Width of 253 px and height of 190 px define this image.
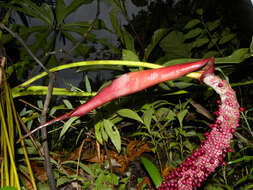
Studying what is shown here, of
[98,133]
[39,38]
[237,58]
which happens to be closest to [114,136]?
[98,133]

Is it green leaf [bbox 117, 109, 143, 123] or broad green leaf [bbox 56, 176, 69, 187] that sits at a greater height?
green leaf [bbox 117, 109, 143, 123]

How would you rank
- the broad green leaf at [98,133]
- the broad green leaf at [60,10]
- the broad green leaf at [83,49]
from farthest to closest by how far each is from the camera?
the broad green leaf at [83,49] → the broad green leaf at [60,10] → the broad green leaf at [98,133]

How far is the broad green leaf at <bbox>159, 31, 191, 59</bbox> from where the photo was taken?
682 millimetres

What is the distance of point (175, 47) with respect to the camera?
0.69 meters

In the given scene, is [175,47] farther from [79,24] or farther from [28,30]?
[28,30]

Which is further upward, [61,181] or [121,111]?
[121,111]

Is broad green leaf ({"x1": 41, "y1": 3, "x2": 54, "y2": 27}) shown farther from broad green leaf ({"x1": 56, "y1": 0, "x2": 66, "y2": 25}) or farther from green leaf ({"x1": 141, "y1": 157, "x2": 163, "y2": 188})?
green leaf ({"x1": 141, "y1": 157, "x2": 163, "y2": 188})

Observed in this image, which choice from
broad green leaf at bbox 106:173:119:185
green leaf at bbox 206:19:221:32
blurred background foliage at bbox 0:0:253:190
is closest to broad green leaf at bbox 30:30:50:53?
blurred background foliage at bbox 0:0:253:190

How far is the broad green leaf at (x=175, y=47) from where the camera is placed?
0.68m

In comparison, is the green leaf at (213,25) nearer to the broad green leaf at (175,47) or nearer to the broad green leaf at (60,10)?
the broad green leaf at (175,47)

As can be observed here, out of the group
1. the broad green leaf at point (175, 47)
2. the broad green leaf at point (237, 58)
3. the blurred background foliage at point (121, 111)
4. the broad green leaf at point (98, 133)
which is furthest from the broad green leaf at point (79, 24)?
the broad green leaf at point (237, 58)

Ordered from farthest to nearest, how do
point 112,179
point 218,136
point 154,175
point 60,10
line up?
point 60,10 → point 112,179 → point 154,175 → point 218,136

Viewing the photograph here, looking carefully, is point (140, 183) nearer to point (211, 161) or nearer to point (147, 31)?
point (211, 161)

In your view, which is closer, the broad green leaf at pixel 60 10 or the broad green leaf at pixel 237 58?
the broad green leaf at pixel 237 58
